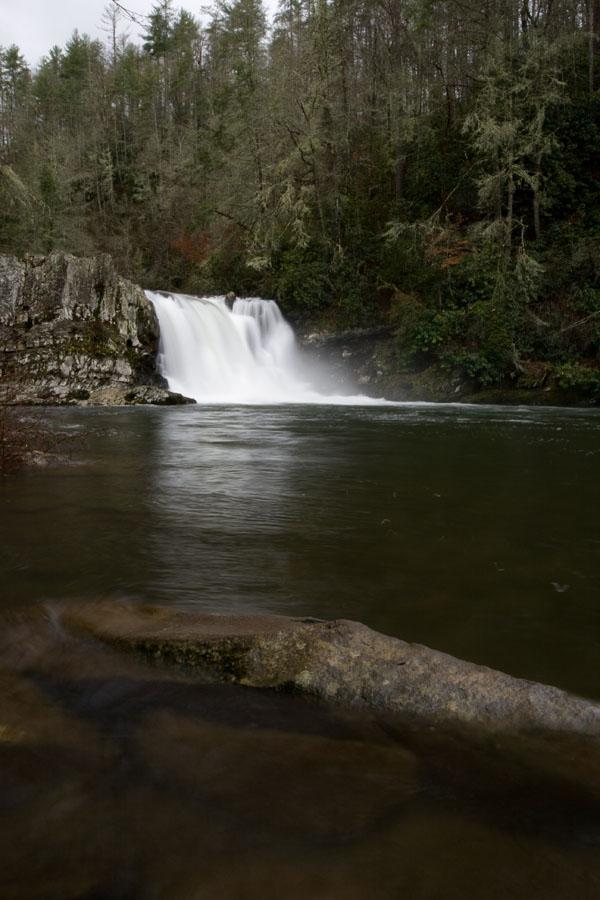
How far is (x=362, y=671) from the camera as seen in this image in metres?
2.27

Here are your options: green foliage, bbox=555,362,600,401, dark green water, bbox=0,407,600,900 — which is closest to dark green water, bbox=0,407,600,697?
dark green water, bbox=0,407,600,900

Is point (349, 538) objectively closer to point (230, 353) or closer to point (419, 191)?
point (230, 353)

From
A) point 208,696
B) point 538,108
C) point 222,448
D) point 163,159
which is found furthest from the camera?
point 163,159

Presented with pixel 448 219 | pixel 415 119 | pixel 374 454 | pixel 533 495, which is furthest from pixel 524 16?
pixel 533 495

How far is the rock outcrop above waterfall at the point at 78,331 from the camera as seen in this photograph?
18.4 meters

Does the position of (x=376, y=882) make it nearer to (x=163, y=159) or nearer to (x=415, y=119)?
(x=415, y=119)

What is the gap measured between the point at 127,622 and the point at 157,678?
1.99ft

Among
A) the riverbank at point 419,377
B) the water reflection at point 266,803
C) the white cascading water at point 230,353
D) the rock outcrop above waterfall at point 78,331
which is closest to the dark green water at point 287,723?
the water reflection at point 266,803

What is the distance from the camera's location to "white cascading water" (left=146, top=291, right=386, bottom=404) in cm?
2105

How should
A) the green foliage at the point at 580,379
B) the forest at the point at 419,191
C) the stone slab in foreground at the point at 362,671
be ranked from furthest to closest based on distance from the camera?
1. the forest at the point at 419,191
2. the green foliage at the point at 580,379
3. the stone slab in foreground at the point at 362,671

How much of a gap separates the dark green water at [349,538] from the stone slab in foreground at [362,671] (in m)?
0.37

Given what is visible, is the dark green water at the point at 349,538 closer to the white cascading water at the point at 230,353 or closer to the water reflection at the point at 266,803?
the water reflection at the point at 266,803

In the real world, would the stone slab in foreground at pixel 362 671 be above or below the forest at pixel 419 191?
below

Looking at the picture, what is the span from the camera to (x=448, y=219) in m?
23.1
